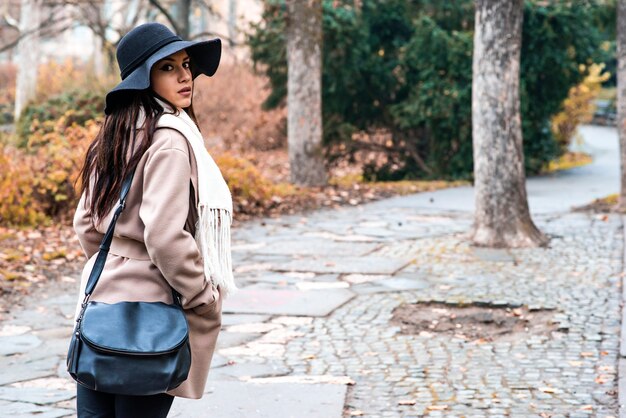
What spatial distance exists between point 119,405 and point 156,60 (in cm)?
106

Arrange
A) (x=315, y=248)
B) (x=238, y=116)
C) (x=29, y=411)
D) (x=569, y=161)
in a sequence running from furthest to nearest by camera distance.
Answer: (x=238, y=116), (x=569, y=161), (x=315, y=248), (x=29, y=411)

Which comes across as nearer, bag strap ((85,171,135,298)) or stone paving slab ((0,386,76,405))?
bag strap ((85,171,135,298))

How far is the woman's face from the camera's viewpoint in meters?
3.21

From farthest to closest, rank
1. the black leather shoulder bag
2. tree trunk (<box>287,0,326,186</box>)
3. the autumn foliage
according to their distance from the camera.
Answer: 1. tree trunk (<box>287,0,326,186</box>)
2. the autumn foliage
3. the black leather shoulder bag

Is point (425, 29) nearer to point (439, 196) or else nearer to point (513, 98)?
point (439, 196)

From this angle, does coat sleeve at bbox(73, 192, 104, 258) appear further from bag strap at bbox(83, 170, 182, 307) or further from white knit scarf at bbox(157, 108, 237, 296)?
white knit scarf at bbox(157, 108, 237, 296)

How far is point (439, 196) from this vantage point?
48.7ft

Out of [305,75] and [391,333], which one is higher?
[305,75]

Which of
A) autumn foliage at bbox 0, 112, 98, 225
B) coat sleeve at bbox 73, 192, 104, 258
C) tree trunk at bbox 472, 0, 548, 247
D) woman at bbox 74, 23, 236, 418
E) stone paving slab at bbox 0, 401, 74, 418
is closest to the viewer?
woman at bbox 74, 23, 236, 418

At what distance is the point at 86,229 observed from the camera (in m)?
3.32

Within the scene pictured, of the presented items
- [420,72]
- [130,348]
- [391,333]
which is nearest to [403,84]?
[420,72]

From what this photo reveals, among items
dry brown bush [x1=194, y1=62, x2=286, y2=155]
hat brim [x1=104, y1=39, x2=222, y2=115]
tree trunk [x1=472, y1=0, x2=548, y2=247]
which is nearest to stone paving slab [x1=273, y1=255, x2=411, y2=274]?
tree trunk [x1=472, y1=0, x2=548, y2=247]

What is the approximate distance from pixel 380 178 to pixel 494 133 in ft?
28.7

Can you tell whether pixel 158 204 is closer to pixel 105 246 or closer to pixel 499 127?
pixel 105 246
